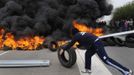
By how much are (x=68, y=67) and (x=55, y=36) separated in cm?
1507

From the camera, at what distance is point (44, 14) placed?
29859 mm

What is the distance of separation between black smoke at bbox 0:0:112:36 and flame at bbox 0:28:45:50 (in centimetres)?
59

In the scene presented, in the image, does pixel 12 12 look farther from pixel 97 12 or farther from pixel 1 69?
pixel 1 69

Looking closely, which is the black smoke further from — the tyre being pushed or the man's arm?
the man's arm

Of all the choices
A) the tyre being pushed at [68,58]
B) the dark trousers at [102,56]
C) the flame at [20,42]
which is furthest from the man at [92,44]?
the flame at [20,42]

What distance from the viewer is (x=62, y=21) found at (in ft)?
100

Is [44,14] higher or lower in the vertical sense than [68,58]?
lower

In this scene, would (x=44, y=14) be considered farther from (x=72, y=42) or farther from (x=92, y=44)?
(x=92, y=44)

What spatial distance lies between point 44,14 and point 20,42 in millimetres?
3482

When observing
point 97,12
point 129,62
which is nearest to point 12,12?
point 97,12

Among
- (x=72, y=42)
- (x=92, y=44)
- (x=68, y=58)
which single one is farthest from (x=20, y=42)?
(x=92, y=44)

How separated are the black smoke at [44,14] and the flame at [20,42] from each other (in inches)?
23.3

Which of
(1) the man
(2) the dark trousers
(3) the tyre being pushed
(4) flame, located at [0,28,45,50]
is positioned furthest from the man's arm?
(4) flame, located at [0,28,45,50]

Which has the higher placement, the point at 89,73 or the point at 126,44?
the point at 89,73
